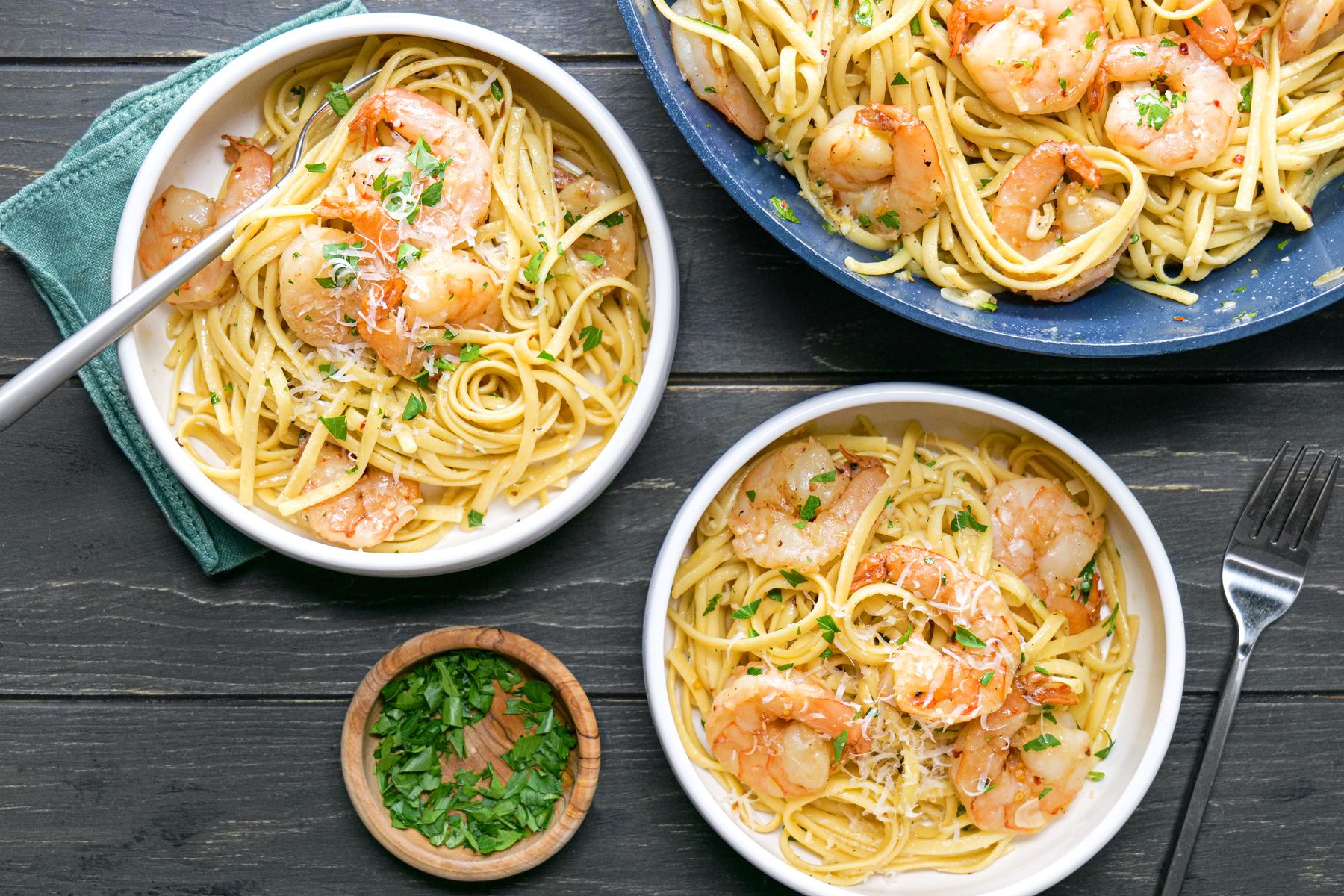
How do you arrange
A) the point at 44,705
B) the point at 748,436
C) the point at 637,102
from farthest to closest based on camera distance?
1. the point at 44,705
2. the point at 637,102
3. the point at 748,436

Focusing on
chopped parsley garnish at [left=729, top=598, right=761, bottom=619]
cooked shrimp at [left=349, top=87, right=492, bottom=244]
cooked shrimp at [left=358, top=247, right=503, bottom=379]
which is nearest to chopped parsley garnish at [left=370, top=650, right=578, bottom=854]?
chopped parsley garnish at [left=729, top=598, right=761, bottom=619]

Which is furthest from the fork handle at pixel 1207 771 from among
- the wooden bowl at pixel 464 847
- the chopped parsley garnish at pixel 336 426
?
the chopped parsley garnish at pixel 336 426

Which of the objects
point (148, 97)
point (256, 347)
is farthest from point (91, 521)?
point (148, 97)

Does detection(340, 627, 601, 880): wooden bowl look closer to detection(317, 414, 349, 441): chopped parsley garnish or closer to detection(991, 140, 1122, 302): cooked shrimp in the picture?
detection(317, 414, 349, 441): chopped parsley garnish

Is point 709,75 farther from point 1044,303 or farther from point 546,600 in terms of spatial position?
point 546,600

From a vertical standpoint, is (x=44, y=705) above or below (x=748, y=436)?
below

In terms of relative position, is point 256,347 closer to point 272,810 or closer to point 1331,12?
point 272,810
